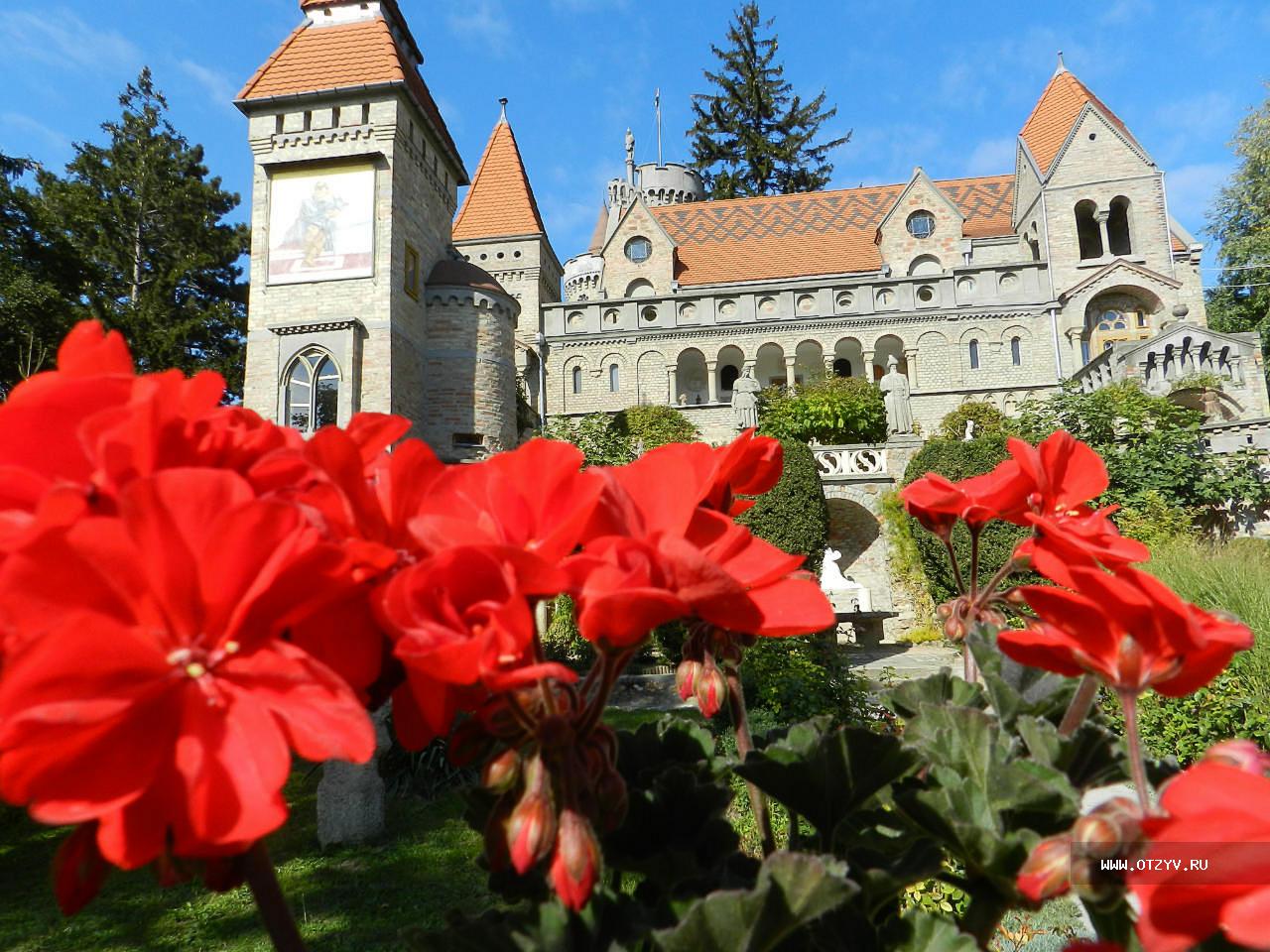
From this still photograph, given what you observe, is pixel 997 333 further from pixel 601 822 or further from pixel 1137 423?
pixel 601 822

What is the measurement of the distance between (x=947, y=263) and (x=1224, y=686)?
31.3 meters

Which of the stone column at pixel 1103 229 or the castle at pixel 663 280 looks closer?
the castle at pixel 663 280

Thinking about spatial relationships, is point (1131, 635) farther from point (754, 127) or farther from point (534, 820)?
point (754, 127)

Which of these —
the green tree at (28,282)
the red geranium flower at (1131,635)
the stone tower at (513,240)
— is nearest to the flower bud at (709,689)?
the red geranium flower at (1131,635)

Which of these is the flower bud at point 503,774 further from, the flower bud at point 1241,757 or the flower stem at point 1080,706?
the flower stem at point 1080,706

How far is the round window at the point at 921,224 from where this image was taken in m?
33.1

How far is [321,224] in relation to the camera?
20.1 meters

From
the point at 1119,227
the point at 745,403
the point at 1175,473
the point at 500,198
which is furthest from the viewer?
the point at 500,198

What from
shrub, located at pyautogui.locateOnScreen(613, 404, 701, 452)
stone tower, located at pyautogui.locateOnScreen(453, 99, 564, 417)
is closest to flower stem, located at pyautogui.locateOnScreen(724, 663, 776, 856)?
shrub, located at pyautogui.locateOnScreen(613, 404, 701, 452)

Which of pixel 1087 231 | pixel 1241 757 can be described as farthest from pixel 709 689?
pixel 1087 231

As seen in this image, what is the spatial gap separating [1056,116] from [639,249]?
1991 cm

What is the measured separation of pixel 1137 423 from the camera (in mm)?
16609

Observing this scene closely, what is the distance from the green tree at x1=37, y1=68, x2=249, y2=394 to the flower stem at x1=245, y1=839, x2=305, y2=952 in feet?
109

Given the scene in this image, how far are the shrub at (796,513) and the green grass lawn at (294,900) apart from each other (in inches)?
396
